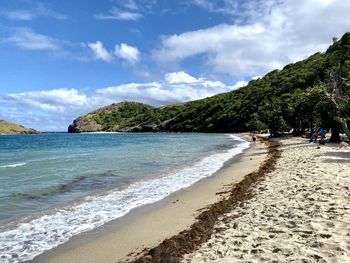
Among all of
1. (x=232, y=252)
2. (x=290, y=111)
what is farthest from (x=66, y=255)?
(x=290, y=111)

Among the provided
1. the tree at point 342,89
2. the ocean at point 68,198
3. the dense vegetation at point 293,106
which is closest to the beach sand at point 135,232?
the ocean at point 68,198

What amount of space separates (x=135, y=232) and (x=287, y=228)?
432 centimetres

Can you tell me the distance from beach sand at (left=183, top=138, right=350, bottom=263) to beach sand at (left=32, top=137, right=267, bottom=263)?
1.65 meters

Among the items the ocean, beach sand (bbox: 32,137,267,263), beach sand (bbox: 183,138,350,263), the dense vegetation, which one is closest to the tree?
the dense vegetation

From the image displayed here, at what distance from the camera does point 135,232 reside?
10.8m

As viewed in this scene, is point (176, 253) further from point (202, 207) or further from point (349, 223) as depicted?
point (202, 207)

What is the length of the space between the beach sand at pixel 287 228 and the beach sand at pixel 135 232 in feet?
5.42

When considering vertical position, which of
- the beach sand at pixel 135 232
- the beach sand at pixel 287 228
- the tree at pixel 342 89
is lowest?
the beach sand at pixel 135 232

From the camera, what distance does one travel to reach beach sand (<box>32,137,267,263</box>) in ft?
29.5

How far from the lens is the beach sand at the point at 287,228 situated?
23.9ft

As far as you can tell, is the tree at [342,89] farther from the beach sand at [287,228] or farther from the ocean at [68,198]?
the beach sand at [287,228]

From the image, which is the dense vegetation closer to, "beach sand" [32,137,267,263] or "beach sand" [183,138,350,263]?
"beach sand" [183,138,350,263]

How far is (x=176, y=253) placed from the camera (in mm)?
8266

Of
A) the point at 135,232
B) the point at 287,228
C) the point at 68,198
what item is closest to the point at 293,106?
the point at 68,198
